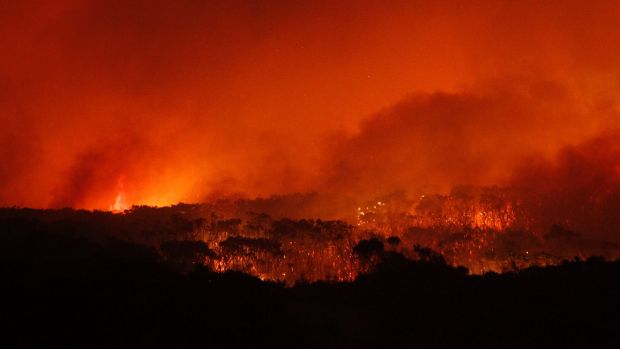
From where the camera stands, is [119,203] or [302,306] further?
[119,203]

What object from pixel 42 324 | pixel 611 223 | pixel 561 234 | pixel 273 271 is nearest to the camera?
pixel 42 324

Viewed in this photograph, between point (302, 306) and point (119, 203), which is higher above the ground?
point (119, 203)

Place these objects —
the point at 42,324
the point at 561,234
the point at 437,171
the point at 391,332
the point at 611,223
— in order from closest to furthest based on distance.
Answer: the point at 42,324, the point at 391,332, the point at 561,234, the point at 611,223, the point at 437,171

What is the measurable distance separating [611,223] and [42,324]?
1963 cm

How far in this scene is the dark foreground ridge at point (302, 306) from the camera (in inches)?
424

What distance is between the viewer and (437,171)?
1164 inches

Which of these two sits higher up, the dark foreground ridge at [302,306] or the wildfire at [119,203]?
the wildfire at [119,203]

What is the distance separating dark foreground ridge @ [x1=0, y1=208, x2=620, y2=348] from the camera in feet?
35.3

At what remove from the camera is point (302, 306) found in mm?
12758

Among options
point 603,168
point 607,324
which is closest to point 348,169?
point 603,168

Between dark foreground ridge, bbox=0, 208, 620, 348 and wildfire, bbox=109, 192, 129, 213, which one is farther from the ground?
wildfire, bbox=109, 192, 129, 213

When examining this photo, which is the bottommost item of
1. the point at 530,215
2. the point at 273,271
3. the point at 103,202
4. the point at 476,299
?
the point at 476,299

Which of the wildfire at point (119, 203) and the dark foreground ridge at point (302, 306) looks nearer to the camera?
the dark foreground ridge at point (302, 306)

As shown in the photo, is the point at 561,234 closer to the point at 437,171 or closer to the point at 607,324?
the point at 607,324
